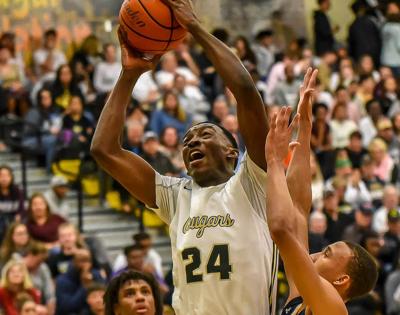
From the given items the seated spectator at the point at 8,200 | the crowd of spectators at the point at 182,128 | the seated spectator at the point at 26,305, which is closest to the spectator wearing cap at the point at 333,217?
the crowd of spectators at the point at 182,128

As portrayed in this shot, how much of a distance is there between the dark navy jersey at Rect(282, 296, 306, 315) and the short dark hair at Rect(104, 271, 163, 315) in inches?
33.0

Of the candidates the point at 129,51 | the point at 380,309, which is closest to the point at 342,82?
the point at 380,309

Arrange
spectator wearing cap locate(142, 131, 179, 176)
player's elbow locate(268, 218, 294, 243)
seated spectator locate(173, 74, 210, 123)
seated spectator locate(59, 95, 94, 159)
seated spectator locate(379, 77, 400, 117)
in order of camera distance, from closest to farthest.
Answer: player's elbow locate(268, 218, 294, 243) < spectator wearing cap locate(142, 131, 179, 176) < seated spectator locate(59, 95, 94, 159) < seated spectator locate(173, 74, 210, 123) < seated spectator locate(379, 77, 400, 117)

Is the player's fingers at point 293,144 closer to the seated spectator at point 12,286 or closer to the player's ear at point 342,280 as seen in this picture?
the player's ear at point 342,280

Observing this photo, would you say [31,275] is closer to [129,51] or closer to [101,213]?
[101,213]

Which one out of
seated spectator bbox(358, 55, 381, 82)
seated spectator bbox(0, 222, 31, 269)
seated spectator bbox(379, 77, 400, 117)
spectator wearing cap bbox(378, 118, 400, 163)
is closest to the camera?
seated spectator bbox(0, 222, 31, 269)

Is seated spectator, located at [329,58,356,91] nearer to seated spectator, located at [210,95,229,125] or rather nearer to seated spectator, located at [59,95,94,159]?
seated spectator, located at [210,95,229,125]

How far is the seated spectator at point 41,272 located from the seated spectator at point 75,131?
6.63 ft

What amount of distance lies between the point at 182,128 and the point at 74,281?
3.55 m

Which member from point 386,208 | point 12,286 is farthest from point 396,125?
point 12,286

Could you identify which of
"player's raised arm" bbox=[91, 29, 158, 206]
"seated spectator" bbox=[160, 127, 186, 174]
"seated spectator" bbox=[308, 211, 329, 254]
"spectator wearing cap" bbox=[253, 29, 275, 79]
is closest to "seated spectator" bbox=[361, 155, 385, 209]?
"seated spectator" bbox=[308, 211, 329, 254]

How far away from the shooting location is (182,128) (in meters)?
13.4

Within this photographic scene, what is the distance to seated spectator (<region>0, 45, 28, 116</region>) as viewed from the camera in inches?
528

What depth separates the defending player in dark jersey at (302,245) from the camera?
15.8 ft
